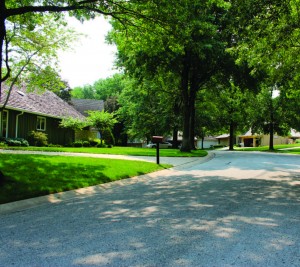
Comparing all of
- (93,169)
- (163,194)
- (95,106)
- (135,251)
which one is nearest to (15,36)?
(93,169)

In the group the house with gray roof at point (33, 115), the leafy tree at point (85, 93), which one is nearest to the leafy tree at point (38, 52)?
the house with gray roof at point (33, 115)

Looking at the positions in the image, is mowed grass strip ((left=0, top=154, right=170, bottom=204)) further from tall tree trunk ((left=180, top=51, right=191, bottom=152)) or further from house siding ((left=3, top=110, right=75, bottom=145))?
house siding ((left=3, top=110, right=75, bottom=145))

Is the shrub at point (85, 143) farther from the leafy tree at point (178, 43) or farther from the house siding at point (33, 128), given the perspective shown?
the leafy tree at point (178, 43)

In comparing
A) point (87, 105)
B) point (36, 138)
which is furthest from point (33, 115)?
point (87, 105)

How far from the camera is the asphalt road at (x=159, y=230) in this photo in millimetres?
3619

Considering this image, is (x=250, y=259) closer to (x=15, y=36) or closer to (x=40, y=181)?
(x=40, y=181)

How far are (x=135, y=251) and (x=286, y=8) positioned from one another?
30.6 feet

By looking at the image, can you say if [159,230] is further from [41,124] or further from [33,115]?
[41,124]

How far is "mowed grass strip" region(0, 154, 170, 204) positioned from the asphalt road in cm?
100

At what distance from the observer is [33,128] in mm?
27688

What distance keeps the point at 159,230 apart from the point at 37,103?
26649mm

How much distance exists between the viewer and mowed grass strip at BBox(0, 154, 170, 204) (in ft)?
25.1

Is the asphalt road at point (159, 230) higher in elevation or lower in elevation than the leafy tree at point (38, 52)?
lower

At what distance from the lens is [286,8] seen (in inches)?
403
